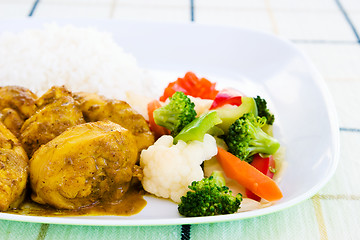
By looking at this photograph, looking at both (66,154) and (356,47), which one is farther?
(356,47)

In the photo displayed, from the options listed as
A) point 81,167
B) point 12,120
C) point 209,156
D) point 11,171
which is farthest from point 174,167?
point 12,120

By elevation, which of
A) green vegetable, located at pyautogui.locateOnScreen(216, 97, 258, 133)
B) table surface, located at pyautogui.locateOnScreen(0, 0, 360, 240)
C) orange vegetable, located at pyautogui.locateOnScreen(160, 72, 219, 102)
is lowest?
table surface, located at pyautogui.locateOnScreen(0, 0, 360, 240)

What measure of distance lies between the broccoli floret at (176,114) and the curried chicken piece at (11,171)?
1007 mm

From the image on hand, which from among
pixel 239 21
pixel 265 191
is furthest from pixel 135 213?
pixel 239 21

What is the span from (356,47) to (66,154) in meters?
3.89

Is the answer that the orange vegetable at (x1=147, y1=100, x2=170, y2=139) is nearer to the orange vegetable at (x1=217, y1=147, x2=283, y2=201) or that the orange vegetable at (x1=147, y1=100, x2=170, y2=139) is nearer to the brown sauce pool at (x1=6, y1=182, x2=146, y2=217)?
the orange vegetable at (x1=217, y1=147, x2=283, y2=201)

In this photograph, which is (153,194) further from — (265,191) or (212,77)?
(212,77)

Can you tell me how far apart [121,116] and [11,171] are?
89 cm

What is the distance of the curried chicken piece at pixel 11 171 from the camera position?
8.36ft

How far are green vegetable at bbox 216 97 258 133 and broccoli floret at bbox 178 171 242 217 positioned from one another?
0.63 m

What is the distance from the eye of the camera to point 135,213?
2.80 metres

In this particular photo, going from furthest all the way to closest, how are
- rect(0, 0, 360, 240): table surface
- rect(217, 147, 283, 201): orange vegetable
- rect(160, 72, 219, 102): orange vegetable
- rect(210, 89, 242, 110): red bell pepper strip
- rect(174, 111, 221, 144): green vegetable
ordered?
rect(160, 72, 219, 102): orange vegetable → rect(210, 89, 242, 110): red bell pepper strip → rect(174, 111, 221, 144): green vegetable → rect(217, 147, 283, 201): orange vegetable → rect(0, 0, 360, 240): table surface

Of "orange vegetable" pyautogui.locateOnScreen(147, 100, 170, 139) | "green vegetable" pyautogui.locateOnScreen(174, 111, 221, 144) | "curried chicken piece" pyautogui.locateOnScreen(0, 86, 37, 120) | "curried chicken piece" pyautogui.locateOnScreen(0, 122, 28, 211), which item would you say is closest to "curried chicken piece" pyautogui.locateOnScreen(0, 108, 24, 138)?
"curried chicken piece" pyautogui.locateOnScreen(0, 86, 37, 120)

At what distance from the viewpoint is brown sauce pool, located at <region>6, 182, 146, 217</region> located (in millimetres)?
2691
